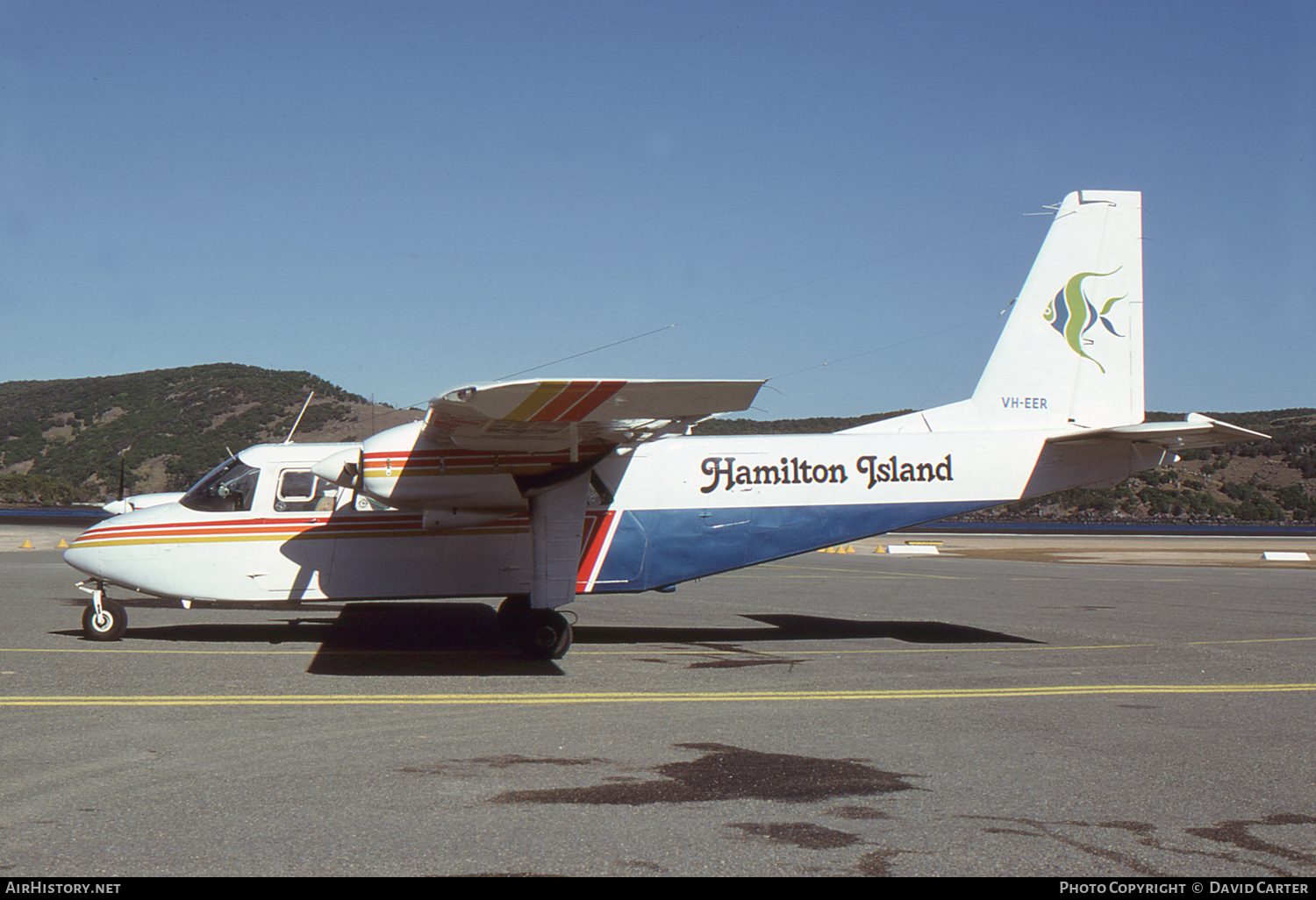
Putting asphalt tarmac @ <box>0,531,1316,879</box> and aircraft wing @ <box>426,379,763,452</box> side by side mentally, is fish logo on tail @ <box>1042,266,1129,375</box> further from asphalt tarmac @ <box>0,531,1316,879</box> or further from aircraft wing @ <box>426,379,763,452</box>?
aircraft wing @ <box>426,379,763,452</box>

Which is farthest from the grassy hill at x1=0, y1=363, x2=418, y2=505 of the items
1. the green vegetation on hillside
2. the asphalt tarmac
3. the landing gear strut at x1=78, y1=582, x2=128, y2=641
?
the asphalt tarmac

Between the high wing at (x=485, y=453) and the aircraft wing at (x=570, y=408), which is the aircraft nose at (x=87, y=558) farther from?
the aircraft wing at (x=570, y=408)

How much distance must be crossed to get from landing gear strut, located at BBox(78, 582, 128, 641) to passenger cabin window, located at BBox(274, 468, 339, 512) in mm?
2290

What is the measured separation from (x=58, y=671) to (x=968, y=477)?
A: 33.8 ft

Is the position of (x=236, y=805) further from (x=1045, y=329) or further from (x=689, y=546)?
(x=1045, y=329)

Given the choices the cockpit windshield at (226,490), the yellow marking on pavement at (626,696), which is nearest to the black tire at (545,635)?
the yellow marking on pavement at (626,696)

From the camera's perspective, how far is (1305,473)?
84.7 meters

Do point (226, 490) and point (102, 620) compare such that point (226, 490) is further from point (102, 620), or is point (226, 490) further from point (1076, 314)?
point (1076, 314)

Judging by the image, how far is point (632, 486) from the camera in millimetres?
12375

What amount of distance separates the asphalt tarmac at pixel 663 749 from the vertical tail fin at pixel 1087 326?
2972 millimetres

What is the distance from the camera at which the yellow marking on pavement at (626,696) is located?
8.31 metres

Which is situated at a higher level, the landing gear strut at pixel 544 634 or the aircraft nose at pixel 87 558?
the aircraft nose at pixel 87 558

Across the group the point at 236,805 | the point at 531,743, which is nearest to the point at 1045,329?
the point at 531,743

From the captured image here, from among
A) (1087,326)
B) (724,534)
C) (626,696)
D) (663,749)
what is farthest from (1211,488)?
(663,749)
